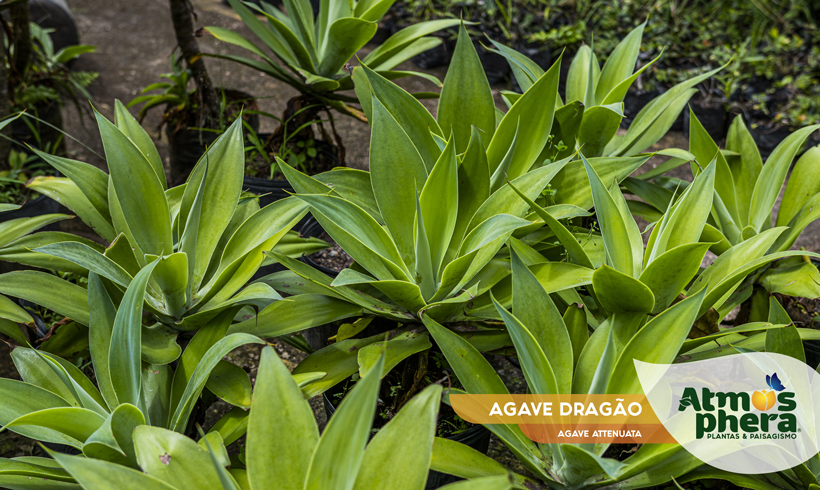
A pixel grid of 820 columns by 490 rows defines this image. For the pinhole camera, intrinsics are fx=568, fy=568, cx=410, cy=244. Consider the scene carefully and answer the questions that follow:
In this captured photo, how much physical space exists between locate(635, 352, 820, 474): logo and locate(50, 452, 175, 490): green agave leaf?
0.70m

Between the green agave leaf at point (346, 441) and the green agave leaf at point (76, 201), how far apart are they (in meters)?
0.83

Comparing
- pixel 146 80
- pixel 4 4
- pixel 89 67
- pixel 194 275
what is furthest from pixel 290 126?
pixel 89 67

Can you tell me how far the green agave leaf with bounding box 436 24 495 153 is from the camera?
4.17ft

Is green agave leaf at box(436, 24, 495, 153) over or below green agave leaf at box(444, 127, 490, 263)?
over

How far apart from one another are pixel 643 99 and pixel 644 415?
2818 mm

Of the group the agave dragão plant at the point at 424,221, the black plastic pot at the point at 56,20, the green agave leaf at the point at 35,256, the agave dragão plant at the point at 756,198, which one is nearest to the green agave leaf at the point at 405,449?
the agave dragão plant at the point at 424,221

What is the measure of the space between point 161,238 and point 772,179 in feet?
4.58

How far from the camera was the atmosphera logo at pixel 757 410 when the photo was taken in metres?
0.92

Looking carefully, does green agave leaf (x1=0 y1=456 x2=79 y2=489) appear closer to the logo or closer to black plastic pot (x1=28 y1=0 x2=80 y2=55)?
the logo

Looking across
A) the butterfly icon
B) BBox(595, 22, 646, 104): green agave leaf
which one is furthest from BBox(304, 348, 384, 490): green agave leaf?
BBox(595, 22, 646, 104): green agave leaf

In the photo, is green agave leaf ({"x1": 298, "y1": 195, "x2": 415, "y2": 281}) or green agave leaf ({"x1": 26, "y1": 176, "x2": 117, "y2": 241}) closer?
green agave leaf ({"x1": 298, "y1": 195, "x2": 415, "y2": 281})

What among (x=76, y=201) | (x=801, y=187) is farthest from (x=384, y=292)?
(x=801, y=187)

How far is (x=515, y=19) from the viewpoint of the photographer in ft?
12.3

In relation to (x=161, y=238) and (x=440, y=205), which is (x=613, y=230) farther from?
(x=161, y=238)
